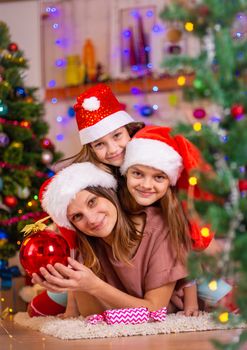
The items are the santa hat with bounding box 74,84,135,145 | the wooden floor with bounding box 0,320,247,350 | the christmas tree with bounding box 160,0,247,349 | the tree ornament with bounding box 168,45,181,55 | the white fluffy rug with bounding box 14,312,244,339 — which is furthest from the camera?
the tree ornament with bounding box 168,45,181,55

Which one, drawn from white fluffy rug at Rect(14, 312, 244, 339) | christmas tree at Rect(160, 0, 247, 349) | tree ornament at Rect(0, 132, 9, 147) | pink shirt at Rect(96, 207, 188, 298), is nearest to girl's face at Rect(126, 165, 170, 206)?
pink shirt at Rect(96, 207, 188, 298)

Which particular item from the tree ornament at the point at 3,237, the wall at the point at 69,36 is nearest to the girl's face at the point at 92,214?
the tree ornament at the point at 3,237

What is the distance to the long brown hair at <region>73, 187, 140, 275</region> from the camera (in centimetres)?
236

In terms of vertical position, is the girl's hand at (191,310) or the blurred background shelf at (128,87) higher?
the blurred background shelf at (128,87)

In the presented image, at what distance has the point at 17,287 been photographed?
3.40m

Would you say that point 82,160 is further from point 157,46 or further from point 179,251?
point 157,46

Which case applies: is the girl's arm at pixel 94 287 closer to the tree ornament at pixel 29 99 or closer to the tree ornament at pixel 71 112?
the tree ornament at pixel 29 99

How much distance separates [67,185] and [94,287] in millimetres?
317

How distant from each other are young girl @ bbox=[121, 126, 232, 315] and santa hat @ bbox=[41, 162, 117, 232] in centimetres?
9

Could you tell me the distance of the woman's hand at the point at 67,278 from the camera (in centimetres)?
214

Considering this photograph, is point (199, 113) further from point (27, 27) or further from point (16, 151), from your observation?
point (27, 27)

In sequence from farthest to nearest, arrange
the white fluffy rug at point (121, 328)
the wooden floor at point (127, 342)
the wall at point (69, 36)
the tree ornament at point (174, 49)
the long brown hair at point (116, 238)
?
the wall at point (69, 36)
the tree ornament at point (174, 49)
the long brown hair at point (116, 238)
the white fluffy rug at point (121, 328)
the wooden floor at point (127, 342)

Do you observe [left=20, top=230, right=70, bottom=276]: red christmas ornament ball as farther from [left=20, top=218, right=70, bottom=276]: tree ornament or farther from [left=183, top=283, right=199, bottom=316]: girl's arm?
[left=183, top=283, right=199, bottom=316]: girl's arm

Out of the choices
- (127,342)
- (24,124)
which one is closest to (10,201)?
(24,124)
